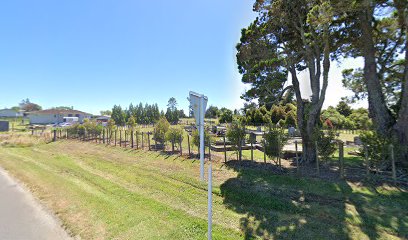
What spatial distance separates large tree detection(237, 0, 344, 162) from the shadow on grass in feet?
12.1

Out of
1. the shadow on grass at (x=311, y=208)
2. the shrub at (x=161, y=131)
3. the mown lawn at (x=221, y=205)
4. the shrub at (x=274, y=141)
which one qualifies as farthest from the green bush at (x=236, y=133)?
the shrub at (x=161, y=131)

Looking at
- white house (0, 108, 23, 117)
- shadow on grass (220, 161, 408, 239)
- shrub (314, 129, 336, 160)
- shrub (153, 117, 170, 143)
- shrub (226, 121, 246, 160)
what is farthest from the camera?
white house (0, 108, 23, 117)

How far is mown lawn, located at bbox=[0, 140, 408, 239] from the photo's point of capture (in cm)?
459

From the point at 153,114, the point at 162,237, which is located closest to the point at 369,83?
the point at 162,237

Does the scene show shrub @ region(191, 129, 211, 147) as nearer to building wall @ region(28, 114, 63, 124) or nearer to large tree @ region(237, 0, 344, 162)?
large tree @ region(237, 0, 344, 162)

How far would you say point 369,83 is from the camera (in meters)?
10.1

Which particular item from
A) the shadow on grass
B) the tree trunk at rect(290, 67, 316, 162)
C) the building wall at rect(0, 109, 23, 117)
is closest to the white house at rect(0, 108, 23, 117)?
the building wall at rect(0, 109, 23, 117)

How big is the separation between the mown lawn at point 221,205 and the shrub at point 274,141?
126 cm

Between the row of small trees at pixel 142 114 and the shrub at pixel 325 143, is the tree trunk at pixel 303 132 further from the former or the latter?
the row of small trees at pixel 142 114

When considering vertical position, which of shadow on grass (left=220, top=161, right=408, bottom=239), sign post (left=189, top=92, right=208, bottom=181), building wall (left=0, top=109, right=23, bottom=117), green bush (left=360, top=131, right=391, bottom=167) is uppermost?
building wall (left=0, top=109, right=23, bottom=117)

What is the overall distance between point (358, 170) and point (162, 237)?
816 centimetres

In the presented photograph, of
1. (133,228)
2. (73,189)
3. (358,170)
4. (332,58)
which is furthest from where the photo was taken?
(332,58)

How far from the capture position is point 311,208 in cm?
568

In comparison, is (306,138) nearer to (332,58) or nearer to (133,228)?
(332,58)
